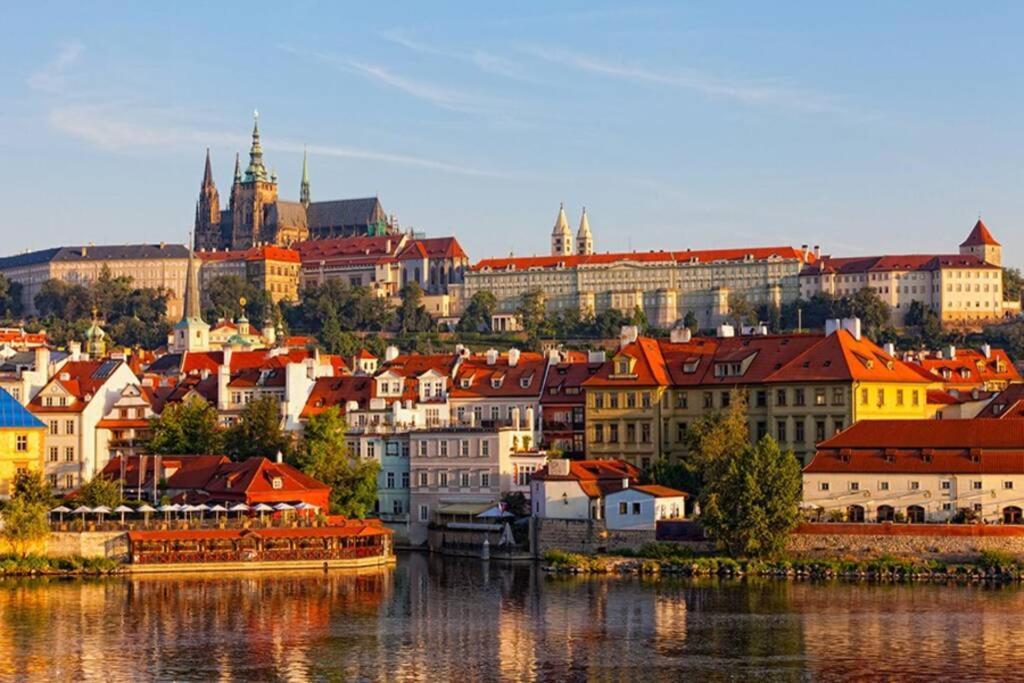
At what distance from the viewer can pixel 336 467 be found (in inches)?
3182

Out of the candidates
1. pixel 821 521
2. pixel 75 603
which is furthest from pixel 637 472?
pixel 75 603

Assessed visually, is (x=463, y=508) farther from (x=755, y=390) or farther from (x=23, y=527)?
(x=23, y=527)

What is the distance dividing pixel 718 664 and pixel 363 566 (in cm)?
2488

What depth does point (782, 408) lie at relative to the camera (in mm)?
83000

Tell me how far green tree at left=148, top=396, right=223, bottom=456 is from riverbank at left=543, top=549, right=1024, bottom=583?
21.3m

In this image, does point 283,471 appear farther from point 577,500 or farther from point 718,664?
point 718,664

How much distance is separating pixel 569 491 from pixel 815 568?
425 inches

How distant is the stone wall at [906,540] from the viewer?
6811 cm

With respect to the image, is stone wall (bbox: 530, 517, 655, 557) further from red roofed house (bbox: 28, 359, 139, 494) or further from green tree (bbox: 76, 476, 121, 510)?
red roofed house (bbox: 28, 359, 139, 494)

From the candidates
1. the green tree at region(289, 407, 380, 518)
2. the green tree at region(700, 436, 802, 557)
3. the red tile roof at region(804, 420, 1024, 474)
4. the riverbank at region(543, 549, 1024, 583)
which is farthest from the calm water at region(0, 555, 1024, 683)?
the green tree at region(289, 407, 380, 518)

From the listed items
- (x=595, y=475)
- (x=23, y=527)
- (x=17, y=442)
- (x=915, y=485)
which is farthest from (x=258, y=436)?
(x=915, y=485)

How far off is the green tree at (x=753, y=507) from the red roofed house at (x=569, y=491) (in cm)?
583

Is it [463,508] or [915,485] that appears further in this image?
[463,508]

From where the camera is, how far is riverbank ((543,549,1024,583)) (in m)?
67.0
